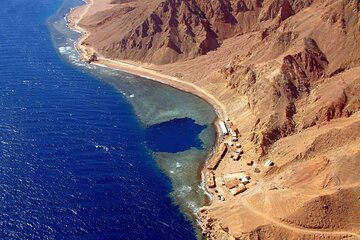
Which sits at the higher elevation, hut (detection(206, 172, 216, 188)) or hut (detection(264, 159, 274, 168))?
hut (detection(264, 159, 274, 168))

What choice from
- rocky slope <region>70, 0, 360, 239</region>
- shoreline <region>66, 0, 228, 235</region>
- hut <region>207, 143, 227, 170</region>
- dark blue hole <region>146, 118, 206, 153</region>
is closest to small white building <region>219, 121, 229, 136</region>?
shoreline <region>66, 0, 228, 235</region>

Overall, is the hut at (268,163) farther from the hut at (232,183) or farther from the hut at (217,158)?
the hut at (217,158)

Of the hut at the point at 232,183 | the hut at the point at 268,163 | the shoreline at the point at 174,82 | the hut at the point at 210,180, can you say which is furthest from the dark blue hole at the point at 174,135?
the hut at the point at 268,163

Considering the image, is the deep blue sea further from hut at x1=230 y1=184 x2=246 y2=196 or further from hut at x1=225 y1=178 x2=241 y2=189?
hut at x1=230 y1=184 x2=246 y2=196

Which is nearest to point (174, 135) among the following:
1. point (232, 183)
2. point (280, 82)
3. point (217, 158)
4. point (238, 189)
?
point (217, 158)

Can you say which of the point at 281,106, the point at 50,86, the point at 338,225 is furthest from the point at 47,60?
the point at 338,225
